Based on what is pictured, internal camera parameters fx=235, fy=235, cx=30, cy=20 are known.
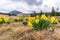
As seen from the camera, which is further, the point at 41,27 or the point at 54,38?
the point at 41,27

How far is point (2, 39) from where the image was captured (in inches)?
472

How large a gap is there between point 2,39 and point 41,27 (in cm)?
373

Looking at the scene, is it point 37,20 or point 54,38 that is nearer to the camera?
point 54,38

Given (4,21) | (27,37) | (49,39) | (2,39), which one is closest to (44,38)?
(49,39)

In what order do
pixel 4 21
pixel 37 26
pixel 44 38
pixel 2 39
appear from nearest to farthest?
pixel 44 38 → pixel 2 39 → pixel 37 26 → pixel 4 21

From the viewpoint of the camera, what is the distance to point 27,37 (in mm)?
11117

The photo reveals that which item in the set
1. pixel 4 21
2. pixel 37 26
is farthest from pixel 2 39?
pixel 4 21

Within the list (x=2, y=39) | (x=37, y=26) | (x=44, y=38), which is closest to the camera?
(x=44, y=38)

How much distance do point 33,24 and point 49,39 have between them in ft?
15.2

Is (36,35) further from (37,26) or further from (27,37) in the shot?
(37,26)

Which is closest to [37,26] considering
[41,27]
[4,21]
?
[41,27]

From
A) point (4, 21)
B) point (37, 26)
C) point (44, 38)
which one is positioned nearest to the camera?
point (44, 38)

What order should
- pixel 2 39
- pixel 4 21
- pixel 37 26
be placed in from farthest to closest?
pixel 4 21
pixel 37 26
pixel 2 39

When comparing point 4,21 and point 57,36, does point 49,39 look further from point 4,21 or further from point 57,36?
point 4,21
